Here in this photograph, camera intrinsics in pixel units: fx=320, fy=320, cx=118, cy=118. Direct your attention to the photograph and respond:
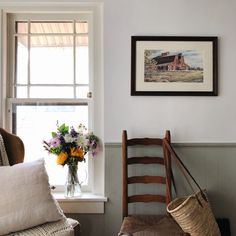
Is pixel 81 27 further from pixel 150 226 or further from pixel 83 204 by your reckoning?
pixel 150 226

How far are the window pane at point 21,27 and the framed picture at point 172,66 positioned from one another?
2.94ft

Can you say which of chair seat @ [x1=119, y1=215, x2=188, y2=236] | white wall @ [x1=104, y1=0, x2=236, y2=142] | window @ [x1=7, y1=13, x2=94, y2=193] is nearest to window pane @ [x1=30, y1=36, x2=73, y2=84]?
window @ [x1=7, y1=13, x2=94, y2=193]

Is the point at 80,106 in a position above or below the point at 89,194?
above

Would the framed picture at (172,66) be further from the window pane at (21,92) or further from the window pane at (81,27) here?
the window pane at (21,92)

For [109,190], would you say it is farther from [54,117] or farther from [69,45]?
[69,45]

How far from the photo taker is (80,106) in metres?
2.62

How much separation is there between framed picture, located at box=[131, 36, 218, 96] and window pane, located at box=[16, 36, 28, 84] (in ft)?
2.91

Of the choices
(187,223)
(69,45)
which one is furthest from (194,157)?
(69,45)

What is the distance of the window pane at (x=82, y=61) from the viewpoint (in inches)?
104

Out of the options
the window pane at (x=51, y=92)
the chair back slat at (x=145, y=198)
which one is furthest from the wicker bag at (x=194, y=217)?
the window pane at (x=51, y=92)

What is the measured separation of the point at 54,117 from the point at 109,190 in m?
0.74

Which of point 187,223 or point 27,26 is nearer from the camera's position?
point 187,223

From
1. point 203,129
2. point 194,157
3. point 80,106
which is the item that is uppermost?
point 80,106

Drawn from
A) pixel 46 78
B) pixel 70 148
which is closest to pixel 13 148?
pixel 70 148
